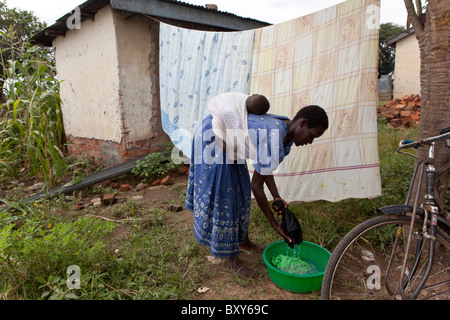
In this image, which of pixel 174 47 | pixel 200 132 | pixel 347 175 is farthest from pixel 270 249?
pixel 174 47

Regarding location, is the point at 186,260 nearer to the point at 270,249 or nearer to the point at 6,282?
the point at 270,249

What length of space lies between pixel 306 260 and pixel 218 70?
217 centimetres

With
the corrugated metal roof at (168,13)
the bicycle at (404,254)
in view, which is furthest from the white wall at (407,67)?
the bicycle at (404,254)

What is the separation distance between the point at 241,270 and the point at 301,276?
0.48 m

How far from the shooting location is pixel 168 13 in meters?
4.09

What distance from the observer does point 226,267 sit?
7.44 ft

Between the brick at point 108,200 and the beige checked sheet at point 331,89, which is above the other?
the beige checked sheet at point 331,89

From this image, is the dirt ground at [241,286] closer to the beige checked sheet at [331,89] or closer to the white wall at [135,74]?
the beige checked sheet at [331,89]

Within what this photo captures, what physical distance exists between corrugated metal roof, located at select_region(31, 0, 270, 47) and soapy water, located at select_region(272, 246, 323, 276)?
3564 millimetres

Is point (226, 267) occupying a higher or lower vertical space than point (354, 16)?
lower

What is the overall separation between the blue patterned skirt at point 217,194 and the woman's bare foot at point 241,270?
0.12m

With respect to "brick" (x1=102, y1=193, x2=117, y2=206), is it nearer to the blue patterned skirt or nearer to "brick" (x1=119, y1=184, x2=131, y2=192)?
"brick" (x1=119, y1=184, x2=131, y2=192)

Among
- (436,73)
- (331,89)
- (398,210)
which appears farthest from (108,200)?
(436,73)

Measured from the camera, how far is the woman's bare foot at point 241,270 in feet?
6.95
